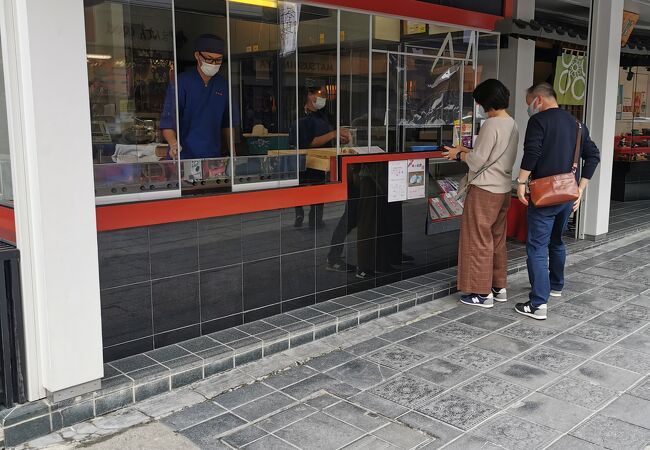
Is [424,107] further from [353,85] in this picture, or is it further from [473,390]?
[473,390]

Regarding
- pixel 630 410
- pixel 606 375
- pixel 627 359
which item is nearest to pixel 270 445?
pixel 630 410

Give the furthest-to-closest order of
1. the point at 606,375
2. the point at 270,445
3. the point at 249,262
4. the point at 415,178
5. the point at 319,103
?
the point at 415,178 < the point at 319,103 < the point at 249,262 < the point at 606,375 < the point at 270,445

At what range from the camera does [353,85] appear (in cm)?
554

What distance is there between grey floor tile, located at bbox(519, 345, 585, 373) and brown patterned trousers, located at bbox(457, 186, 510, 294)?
991 millimetres

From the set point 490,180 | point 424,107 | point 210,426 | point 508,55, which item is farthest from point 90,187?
point 508,55

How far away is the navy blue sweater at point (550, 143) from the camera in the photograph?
488cm

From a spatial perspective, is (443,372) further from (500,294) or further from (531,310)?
(500,294)

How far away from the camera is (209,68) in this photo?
4527 mm

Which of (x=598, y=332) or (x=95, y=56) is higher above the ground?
(x=95, y=56)

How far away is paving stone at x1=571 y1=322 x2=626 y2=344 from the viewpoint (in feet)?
15.4

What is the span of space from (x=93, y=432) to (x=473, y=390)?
2.25 metres

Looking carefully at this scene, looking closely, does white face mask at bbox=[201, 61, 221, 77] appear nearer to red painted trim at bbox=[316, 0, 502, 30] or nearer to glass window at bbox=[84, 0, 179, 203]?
glass window at bbox=[84, 0, 179, 203]

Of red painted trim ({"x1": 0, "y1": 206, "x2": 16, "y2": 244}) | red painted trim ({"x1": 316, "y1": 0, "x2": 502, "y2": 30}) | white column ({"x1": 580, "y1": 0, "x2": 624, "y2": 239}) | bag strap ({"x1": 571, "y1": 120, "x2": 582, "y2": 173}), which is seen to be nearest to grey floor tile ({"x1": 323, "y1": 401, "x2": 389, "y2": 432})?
red painted trim ({"x1": 0, "y1": 206, "x2": 16, "y2": 244})

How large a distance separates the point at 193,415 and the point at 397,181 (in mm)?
3065
